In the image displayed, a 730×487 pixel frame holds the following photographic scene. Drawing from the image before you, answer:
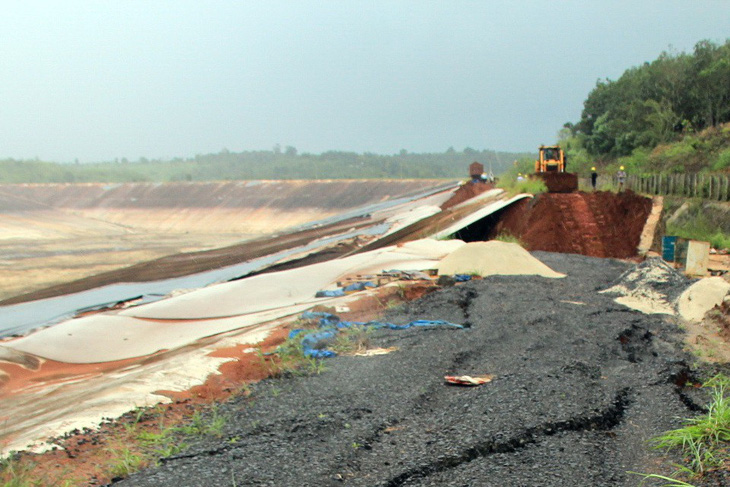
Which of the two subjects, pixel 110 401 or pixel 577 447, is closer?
pixel 577 447

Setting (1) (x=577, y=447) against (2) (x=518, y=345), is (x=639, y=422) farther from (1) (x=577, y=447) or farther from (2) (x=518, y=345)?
(2) (x=518, y=345)

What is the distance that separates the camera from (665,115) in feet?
119

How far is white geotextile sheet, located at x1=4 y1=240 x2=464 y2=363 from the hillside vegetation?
20.7m

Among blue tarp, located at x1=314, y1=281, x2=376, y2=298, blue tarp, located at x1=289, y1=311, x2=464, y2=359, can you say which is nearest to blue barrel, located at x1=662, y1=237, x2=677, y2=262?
blue tarp, located at x1=314, y1=281, x2=376, y2=298

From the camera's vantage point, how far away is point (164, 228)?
1567 inches

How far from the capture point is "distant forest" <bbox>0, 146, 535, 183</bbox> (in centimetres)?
7450

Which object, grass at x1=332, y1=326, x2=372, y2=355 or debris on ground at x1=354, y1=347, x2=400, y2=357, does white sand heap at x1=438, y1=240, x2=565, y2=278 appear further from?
debris on ground at x1=354, y1=347, x2=400, y2=357

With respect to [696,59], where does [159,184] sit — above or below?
below

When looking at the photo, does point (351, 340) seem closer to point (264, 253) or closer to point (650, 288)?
point (650, 288)

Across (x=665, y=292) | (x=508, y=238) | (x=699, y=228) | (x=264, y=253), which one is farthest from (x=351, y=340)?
(x=699, y=228)

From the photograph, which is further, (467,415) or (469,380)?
(469,380)

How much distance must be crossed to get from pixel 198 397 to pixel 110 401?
2.28 feet

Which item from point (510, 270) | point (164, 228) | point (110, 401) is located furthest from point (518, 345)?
point (164, 228)

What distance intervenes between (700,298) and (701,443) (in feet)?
16.8
